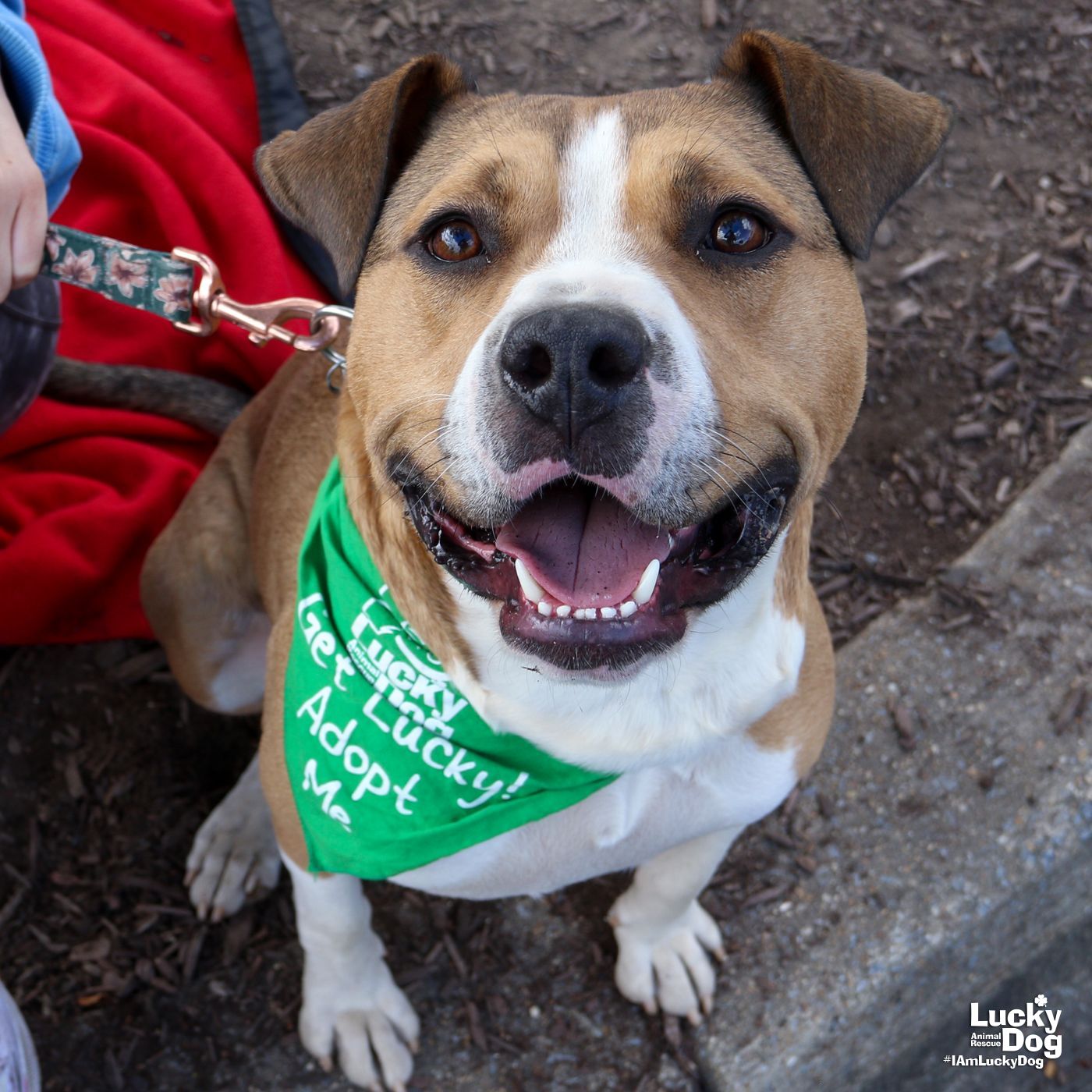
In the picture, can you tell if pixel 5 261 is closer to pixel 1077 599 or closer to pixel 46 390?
pixel 46 390

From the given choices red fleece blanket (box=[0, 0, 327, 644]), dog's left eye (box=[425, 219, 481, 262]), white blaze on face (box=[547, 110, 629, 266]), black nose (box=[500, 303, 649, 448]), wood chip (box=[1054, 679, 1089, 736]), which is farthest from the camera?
red fleece blanket (box=[0, 0, 327, 644])

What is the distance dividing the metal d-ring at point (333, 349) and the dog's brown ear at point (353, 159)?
0.24 metres

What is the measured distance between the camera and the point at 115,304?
4.54m

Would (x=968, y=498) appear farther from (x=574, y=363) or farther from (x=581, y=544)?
(x=574, y=363)

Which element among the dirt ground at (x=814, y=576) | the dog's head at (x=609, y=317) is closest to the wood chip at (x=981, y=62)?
the dirt ground at (x=814, y=576)

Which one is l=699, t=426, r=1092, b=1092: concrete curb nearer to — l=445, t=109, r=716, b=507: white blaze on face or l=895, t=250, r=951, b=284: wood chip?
l=895, t=250, r=951, b=284: wood chip

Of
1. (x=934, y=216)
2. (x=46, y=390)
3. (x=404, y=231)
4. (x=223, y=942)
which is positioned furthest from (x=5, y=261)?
(x=934, y=216)

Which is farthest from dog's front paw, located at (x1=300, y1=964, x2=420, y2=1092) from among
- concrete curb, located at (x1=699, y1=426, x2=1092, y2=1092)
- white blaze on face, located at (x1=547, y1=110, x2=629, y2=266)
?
white blaze on face, located at (x1=547, y1=110, x2=629, y2=266)

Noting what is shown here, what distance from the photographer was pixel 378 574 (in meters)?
2.64

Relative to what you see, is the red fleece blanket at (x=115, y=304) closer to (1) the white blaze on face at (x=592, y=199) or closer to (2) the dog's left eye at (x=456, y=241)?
(2) the dog's left eye at (x=456, y=241)

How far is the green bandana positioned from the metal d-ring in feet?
1.16

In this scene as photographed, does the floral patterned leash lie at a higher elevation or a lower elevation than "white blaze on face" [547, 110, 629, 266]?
lower

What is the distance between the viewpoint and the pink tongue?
2115mm

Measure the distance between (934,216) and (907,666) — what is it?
2.21m
